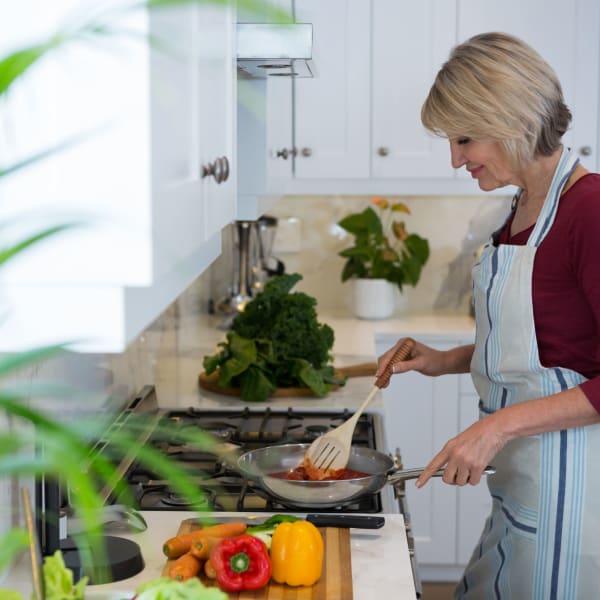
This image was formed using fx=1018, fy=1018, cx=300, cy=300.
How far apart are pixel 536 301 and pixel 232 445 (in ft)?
2.36

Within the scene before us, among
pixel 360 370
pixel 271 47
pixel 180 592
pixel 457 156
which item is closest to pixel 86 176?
pixel 180 592

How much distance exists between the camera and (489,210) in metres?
4.12


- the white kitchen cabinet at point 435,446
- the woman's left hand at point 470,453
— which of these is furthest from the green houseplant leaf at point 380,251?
the woman's left hand at point 470,453

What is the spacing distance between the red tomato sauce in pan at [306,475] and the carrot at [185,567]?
15.4 inches

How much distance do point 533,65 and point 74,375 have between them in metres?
1.01

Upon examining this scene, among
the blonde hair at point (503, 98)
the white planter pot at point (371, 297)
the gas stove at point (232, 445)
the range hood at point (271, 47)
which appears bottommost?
the gas stove at point (232, 445)

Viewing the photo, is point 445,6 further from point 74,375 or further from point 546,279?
point 74,375

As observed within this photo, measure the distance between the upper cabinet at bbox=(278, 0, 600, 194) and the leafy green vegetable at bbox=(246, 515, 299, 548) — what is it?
213 centimetres

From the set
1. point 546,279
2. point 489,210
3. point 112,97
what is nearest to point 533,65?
point 546,279

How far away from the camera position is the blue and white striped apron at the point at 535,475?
6.33 ft

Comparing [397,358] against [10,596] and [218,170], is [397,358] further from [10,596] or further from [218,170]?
[10,596]

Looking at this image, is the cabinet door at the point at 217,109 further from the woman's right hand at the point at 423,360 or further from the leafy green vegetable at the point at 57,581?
the woman's right hand at the point at 423,360

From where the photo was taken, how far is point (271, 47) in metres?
1.94

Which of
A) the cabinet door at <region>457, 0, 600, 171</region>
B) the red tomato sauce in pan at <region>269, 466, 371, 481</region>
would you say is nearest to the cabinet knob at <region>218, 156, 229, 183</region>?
the red tomato sauce in pan at <region>269, 466, 371, 481</region>
